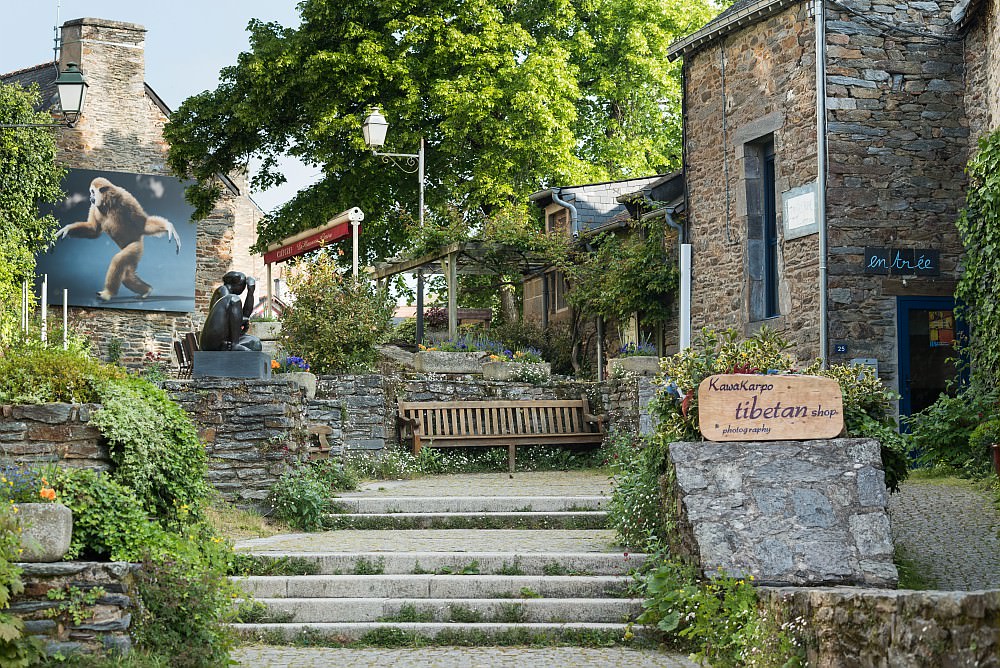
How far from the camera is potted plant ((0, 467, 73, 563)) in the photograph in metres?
5.69

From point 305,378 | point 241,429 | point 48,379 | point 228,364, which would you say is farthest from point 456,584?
point 305,378

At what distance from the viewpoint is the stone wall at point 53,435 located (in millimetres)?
7500

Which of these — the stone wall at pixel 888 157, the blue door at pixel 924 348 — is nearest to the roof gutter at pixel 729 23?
the stone wall at pixel 888 157

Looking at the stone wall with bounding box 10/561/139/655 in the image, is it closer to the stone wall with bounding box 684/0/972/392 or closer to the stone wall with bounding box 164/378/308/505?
the stone wall with bounding box 164/378/308/505

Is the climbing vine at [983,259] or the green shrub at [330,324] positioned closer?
the climbing vine at [983,259]

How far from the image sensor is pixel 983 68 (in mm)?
13742

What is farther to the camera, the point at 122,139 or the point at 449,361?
the point at 122,139

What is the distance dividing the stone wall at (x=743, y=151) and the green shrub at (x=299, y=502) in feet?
22.7

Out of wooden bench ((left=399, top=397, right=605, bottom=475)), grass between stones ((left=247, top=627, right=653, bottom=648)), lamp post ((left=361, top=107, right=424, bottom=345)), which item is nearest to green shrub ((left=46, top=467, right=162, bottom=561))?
grass between stones ((left=247, top=627, right=653, bottom=648))

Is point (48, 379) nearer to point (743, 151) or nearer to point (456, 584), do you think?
point (456, 584)

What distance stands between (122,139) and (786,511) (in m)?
24.7

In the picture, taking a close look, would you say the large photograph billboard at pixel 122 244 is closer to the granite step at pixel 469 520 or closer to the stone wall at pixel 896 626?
the granite step at pixel 469 520

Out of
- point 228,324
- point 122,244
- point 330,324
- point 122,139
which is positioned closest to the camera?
point 228,324

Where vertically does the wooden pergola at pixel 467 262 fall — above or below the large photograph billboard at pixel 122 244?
below
